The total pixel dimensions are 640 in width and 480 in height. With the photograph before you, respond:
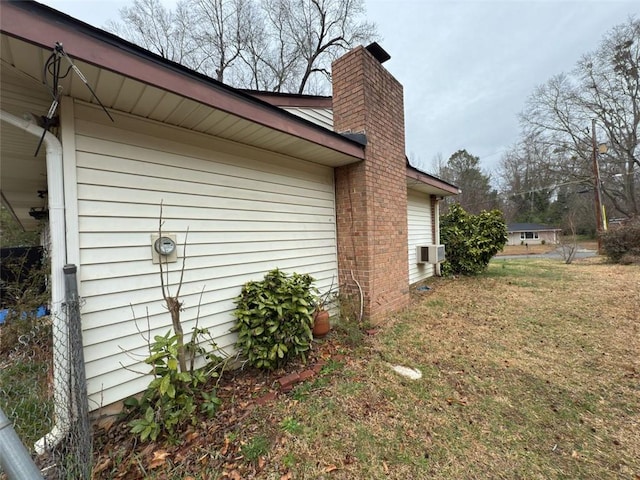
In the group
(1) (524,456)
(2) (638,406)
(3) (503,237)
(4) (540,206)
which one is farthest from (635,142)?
(1) (524,456)

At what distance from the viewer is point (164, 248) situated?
235 centimetres

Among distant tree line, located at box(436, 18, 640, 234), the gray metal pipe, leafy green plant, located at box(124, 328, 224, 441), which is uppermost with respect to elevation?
A: distant tree line, located at box(436, 18, 640, 234)

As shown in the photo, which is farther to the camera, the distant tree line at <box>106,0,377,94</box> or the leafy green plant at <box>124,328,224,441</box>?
the distant tree line at <box>106,0,377,94</box>

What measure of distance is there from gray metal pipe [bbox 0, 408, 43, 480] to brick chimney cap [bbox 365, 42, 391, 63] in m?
5.05

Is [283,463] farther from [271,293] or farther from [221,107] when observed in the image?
[221,107]

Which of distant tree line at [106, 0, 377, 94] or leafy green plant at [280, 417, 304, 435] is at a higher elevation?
distant tree line at [106, 0, 377, 94]

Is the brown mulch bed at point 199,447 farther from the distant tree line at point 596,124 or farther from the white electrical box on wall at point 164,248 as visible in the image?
the distant tree line at point 596,124

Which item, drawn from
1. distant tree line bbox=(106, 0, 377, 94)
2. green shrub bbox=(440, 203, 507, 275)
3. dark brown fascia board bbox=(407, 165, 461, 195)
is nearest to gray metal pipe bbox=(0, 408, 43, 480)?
dark brown fascia board bbox=(407, 165, 461, 195)

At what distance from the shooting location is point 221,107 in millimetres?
2230

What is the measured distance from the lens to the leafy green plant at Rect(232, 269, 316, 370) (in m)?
2.63

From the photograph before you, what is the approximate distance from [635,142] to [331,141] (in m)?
27.0

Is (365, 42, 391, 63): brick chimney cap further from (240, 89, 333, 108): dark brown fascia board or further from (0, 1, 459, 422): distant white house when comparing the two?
(240, 89, 333, 108): dark brown fascia board

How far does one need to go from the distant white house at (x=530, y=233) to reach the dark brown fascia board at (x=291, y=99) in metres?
33.8

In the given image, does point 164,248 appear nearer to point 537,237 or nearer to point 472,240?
point 472,240
